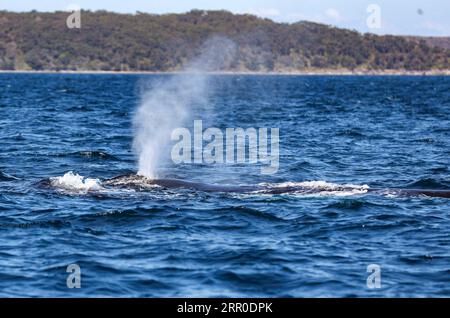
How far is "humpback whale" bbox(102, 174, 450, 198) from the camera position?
2553 centimetres

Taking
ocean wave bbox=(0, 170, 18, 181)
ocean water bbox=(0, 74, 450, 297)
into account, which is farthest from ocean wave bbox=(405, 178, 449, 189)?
ocean wave bbox=(0, 170, 18, 181)

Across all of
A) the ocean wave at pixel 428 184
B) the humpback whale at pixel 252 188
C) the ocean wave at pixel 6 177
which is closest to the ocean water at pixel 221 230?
the ocean wave at pixel 428 184

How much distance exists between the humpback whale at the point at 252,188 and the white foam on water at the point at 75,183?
1.50 ft

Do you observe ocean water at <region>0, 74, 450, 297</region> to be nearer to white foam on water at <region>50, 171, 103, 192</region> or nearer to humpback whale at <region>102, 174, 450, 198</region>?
white foam on water at <region>50, 171, 103, 192</region>

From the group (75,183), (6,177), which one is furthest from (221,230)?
(6,177)

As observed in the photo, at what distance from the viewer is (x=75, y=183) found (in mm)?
26844

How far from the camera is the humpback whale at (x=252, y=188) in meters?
25.5

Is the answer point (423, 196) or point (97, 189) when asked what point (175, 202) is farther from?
point (423, 196)

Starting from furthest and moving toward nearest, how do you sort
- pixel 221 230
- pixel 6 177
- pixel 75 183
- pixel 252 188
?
pixel 6 177
pixel 75 183
pixel 252 188
pixel 221 230

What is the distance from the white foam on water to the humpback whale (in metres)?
0.46

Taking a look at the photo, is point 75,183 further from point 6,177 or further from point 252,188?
point 252,188

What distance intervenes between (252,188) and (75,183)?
5817 mm

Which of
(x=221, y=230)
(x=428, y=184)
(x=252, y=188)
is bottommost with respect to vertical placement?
(x=428, y=184)
